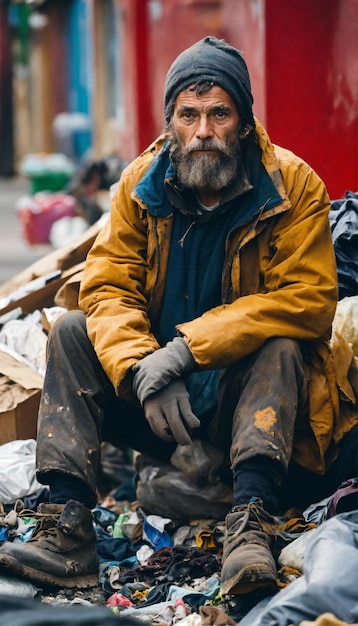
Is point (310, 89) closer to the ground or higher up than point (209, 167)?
closer to the ground

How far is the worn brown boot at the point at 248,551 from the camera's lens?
399 centimetres

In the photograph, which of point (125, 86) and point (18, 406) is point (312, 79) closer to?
point (18, 406)

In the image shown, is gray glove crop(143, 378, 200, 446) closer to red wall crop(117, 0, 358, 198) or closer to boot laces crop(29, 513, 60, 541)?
boot laces crop(29, 513, 60, 541)

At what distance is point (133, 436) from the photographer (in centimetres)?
493

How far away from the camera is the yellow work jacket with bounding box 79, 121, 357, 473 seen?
450cm

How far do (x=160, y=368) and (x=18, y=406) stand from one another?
A: 1.19m

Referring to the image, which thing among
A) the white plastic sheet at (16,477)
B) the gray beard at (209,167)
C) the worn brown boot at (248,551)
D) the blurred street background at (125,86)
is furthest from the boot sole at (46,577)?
the blurred street background at (125,86)

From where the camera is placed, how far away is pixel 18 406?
5.41 m

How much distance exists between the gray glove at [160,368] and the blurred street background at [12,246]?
22.9 ft

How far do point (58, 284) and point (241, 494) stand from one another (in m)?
2.15

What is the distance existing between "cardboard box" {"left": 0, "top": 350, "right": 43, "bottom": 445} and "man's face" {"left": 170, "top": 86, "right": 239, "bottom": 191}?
3.99 ft

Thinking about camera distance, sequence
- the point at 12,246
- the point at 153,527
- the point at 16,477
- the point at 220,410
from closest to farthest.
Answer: the point at 220,410 → the point at 153,527 → the point at 16,477 → the point at 12,246

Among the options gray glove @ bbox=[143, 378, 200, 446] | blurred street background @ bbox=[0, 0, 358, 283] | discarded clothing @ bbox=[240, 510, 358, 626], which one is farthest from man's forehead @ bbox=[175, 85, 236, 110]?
blurred street background @ bbox=[0, 0, 358, 283]

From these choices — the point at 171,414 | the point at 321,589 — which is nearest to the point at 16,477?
the point at 171,414
